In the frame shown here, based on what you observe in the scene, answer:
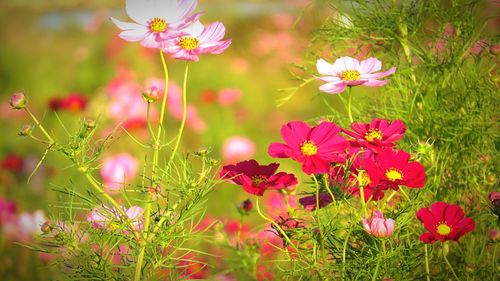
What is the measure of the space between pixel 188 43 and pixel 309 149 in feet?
0.66

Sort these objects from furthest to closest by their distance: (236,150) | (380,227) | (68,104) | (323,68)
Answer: (236,150)
(68,104)
(323,68)
(380,227)

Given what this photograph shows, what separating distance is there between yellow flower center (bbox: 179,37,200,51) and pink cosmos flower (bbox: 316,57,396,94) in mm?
159

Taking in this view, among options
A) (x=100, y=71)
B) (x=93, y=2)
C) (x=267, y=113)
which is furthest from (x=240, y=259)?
(x=93, y=2)

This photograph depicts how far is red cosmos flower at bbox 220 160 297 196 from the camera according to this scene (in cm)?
70

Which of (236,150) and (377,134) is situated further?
(236,150)

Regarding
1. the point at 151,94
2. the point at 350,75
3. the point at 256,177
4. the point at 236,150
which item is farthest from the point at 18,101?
the point at 236,150

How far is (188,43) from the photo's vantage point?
744mm

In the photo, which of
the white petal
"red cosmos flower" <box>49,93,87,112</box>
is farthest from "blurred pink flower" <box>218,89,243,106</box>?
the white petal

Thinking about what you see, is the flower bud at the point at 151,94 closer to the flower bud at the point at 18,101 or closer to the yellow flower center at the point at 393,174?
the flower bud at the point at 18,101

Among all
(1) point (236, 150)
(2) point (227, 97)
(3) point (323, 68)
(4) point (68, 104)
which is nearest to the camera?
(3) point (323, 68)

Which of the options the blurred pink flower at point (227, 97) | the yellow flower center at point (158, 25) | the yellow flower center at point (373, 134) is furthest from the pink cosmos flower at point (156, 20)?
the blurred pink flower at point (227, 97)

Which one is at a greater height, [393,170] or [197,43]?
[197,43]

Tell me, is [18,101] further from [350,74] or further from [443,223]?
[443,223]

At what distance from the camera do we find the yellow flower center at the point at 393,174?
0.69m
